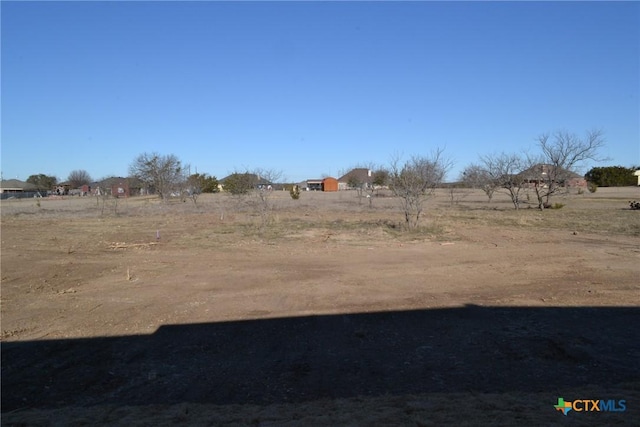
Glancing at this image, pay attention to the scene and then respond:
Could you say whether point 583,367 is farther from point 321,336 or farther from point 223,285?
point 223,285

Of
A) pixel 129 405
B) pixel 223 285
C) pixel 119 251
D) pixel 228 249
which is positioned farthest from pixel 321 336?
pixel 119 251

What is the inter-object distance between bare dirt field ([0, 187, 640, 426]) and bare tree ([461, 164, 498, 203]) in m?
31.7

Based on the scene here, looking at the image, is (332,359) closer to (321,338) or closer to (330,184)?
(321,338)

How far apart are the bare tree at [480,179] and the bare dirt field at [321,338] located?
104ft

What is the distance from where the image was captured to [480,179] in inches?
2164

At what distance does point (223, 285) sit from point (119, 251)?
7.60 meters

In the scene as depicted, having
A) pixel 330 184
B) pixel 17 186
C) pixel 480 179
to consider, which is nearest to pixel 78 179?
pixel 17 186

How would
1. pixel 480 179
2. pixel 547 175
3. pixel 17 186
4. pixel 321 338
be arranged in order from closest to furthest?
pixel 321 338
pixel 547 175
pixel 480 179
pixel 17 186

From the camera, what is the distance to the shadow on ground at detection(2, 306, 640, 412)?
5.23 metres

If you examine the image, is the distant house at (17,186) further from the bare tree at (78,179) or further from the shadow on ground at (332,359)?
the shadow on ground at (332,359)

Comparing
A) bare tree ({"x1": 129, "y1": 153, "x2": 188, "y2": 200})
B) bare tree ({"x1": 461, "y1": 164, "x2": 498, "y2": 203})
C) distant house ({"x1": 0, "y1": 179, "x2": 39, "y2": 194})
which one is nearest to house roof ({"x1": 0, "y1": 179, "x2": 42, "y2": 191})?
distant house ({"x1": 0, "y1": 179, "x2": 39, "y2": 194})

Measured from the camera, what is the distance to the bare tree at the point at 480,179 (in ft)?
151

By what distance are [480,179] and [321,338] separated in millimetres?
52114

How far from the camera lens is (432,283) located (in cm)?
1074
